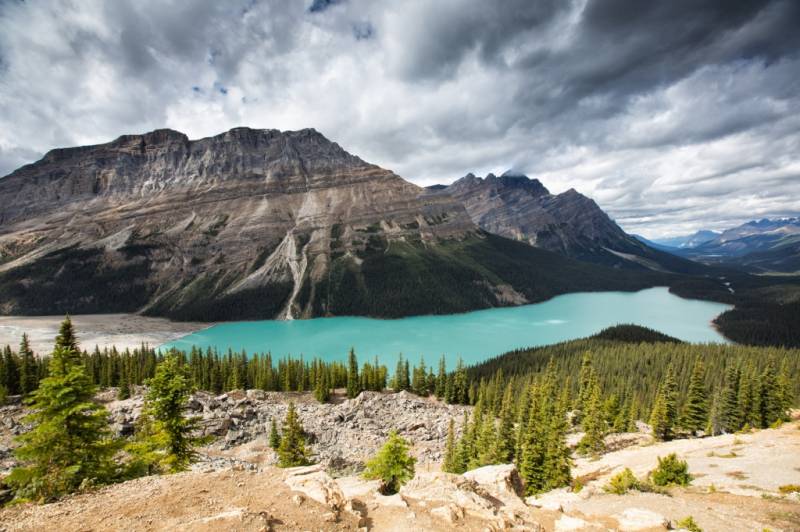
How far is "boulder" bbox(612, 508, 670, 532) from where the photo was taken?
46.7 feet

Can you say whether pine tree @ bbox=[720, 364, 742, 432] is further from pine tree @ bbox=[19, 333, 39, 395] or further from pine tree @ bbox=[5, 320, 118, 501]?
pine tree @ bbox=[19, 333, 39, 395]

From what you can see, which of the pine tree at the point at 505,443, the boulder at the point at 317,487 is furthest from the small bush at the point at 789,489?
the pine tree at the point at 505,443

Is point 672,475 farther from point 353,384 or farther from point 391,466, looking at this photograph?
point 353,384

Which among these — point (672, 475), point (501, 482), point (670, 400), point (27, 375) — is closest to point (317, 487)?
point (501, 482)

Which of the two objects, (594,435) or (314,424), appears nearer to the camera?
(594,435)

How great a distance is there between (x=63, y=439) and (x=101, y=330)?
173m

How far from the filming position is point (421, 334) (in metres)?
150

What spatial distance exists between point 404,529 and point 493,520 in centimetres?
373

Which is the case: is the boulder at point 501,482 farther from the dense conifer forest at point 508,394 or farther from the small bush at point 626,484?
the dense conifer forest at point 508,394

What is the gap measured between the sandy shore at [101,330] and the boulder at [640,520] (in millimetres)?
144307

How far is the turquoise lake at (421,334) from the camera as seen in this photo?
12462 centimetres

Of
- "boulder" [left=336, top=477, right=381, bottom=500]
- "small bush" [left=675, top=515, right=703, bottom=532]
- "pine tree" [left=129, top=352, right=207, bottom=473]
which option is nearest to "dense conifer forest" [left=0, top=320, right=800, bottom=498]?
"pine tree" [left=129, top=352, right=207, bottom=473]

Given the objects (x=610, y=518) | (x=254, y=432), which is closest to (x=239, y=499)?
(x=610, y=518)

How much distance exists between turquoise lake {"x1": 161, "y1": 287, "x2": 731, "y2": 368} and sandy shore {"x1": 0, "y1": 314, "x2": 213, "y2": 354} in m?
11.1
